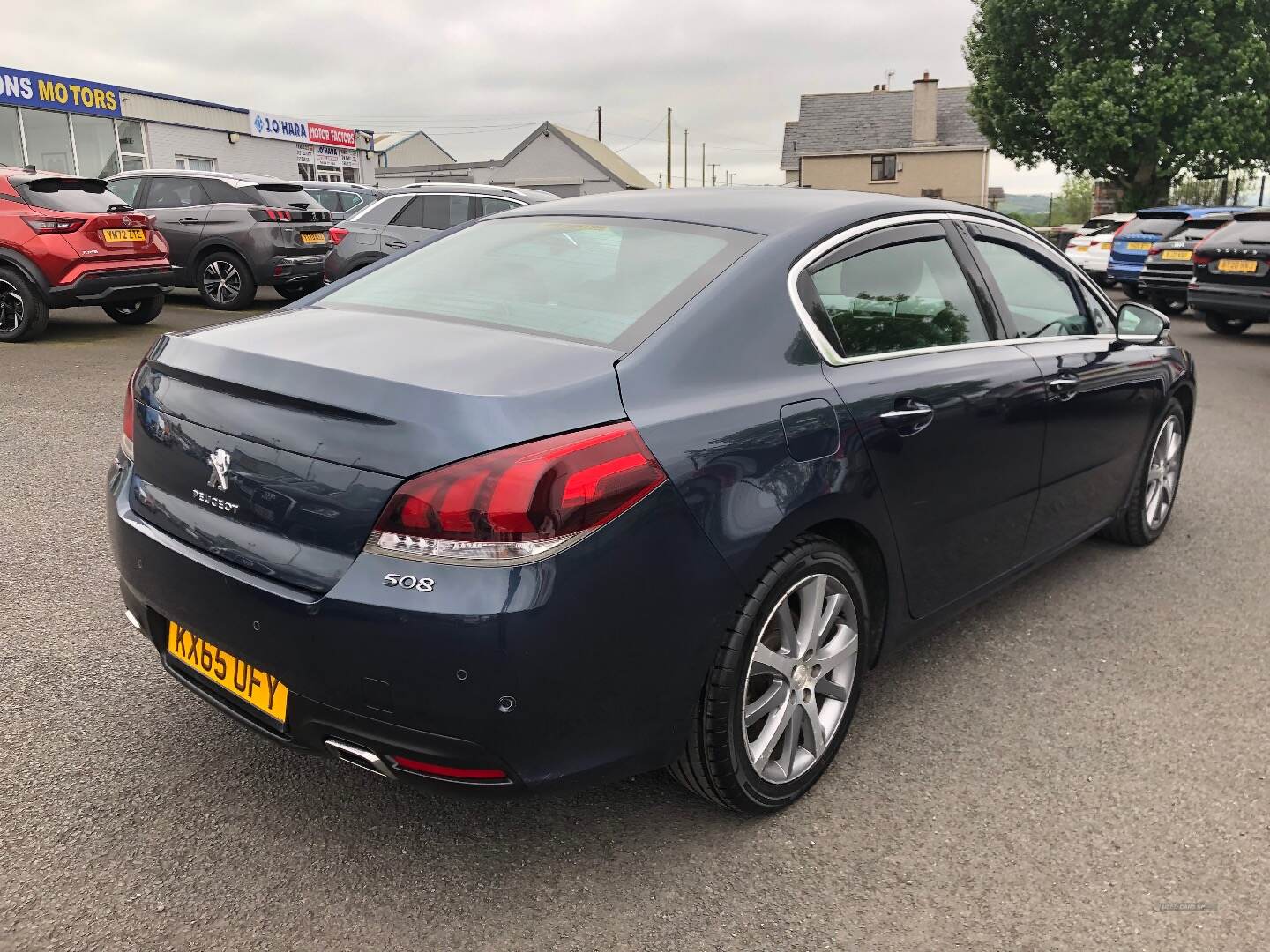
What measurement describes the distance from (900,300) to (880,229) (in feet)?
0.72

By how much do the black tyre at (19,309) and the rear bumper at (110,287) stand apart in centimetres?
16

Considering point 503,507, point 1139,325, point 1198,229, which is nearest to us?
point 503,507

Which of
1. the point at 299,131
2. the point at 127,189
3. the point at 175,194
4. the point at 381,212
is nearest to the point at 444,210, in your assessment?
the point at 381,212

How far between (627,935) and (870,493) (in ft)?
4.04

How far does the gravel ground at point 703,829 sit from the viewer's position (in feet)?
7.36

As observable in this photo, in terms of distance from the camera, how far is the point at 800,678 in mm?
2670

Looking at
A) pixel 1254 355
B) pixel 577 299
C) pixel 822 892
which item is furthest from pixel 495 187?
pixel 822 892

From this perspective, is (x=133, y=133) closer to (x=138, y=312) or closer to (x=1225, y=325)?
(x=138, y=312)

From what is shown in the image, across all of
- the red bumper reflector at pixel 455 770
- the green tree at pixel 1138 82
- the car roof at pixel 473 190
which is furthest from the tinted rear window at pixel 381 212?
the green tree at pixel 1138 82

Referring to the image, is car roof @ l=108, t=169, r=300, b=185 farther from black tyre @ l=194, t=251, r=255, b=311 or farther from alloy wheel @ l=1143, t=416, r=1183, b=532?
alloy wheel @ l=1143, t=416, r=1183, b=532

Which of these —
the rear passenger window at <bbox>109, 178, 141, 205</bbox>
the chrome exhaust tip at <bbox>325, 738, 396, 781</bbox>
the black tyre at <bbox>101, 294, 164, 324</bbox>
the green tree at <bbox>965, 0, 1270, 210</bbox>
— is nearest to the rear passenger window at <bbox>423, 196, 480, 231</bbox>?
the black tyre at <bbox>101, 294, 164, 324</bbox>

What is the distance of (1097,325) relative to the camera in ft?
13.8

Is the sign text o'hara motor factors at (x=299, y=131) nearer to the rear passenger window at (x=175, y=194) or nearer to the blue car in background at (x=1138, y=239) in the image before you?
the rear passenger window at (x=175, y=194)

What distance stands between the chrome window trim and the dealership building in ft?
75.3
